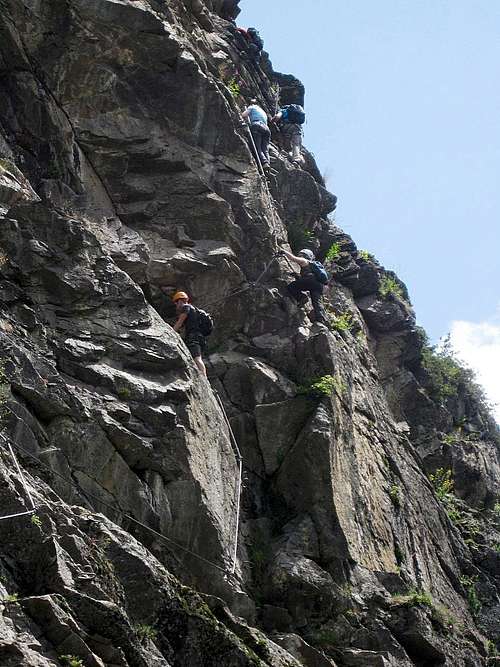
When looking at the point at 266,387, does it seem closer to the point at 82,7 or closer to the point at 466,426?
the point at 82,7

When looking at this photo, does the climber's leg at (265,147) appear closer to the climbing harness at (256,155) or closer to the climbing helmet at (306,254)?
the climbing harness at (256,155)

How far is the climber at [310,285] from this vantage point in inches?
733

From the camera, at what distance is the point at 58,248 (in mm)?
14312

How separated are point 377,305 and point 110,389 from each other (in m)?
12.3

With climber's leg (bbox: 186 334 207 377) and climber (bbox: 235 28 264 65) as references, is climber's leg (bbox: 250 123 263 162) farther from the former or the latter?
climber's leg (bbox: 186 334 207 377)

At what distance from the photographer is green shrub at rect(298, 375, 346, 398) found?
639 inches

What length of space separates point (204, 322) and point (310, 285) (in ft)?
11.2

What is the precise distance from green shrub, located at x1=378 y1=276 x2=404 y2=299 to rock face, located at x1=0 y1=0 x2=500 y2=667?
82.2 inches

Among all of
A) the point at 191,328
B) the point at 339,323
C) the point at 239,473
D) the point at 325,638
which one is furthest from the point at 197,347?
the point at 339,323

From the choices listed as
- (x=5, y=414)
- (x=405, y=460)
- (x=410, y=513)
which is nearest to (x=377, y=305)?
(x=405, y=460)

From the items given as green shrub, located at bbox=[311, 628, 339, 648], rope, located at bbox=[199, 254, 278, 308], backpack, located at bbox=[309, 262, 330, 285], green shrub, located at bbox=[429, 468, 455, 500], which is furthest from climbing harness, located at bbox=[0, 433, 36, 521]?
green shrub, located at bbox=[429, 468, 455, 500]

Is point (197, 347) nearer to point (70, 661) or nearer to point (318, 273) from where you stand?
point (318, 273)

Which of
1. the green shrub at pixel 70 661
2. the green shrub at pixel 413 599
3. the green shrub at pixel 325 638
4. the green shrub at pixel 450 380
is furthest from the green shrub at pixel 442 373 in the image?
the green shrub at pixel 70 661

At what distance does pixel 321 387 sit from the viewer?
53.4 ft
